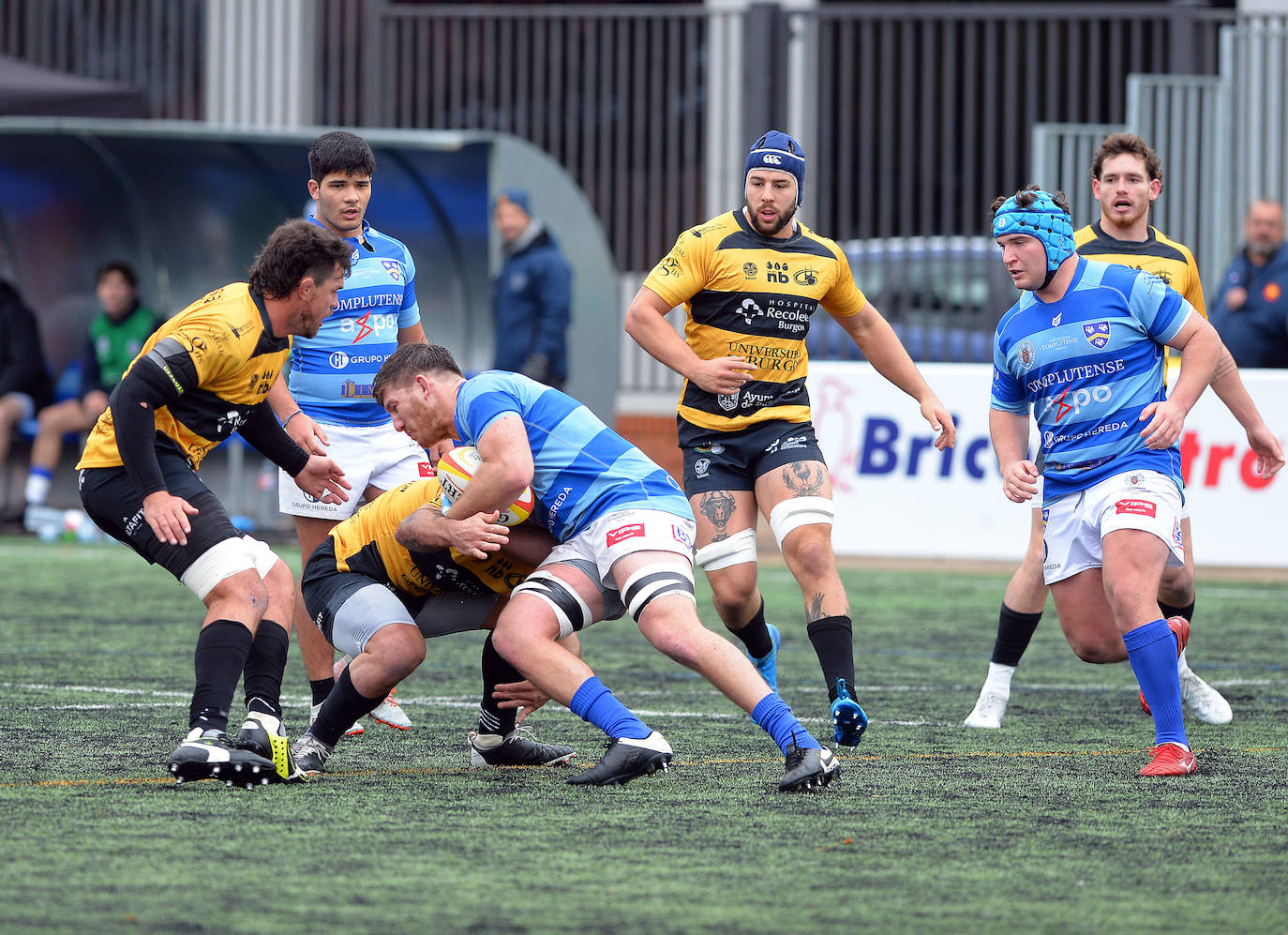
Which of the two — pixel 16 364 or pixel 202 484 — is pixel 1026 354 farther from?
pixel 16 364

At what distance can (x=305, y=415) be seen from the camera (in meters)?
6.55

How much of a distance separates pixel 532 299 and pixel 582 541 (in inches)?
312

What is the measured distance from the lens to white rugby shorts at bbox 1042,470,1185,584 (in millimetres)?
5852

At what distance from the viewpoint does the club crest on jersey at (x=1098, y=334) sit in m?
5.96

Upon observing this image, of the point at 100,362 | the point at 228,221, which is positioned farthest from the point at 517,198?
the point at 100,362

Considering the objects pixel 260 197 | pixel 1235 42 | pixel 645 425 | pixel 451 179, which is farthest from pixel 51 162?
pixel 1235 42

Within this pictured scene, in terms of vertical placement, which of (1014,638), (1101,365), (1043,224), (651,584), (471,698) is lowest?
(471,698)

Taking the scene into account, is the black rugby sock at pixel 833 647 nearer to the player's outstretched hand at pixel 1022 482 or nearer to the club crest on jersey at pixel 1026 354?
the player's outstretched hand at pixel 1022 482

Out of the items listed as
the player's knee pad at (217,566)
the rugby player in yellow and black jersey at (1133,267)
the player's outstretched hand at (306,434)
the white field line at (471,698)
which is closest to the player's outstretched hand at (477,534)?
the player's knee pad at (217,566)

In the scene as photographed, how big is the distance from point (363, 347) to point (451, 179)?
7752mm

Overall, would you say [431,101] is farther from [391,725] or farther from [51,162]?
[391,725]

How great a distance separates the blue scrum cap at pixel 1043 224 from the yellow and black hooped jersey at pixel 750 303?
0.86 meters

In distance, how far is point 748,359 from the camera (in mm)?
6688

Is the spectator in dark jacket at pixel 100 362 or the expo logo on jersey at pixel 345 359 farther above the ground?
the expo logo on jersey at pixel 345 359
